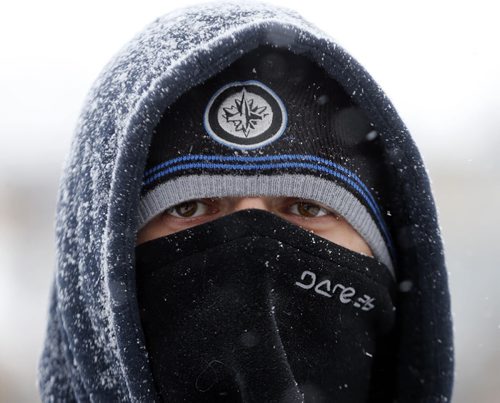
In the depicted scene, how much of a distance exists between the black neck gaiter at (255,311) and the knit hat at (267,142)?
0.34 feet

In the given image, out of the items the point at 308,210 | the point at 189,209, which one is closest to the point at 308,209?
the point at 308,210

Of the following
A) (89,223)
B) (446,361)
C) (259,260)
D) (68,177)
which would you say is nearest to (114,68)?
(68,177)

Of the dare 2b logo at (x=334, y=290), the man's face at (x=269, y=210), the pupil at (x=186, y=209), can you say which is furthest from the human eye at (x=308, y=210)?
the pupil at (x=186, y=209)

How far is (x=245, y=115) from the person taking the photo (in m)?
A: 2.25

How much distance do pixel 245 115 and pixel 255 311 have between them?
558mm

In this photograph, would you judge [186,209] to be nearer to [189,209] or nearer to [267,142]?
[189,209]

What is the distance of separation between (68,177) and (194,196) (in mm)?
415

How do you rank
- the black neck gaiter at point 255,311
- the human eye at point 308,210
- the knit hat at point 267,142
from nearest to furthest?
1. the black neck gaiter at point 255,311
2. the knit hat at point 267,142
3. the human eye at point 308,210

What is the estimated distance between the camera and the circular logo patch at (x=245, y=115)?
222 centimetres

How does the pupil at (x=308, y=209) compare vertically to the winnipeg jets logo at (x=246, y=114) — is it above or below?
below

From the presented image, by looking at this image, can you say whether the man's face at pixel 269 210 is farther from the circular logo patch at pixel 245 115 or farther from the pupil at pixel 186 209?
the circular logo patch at pixel 245 115

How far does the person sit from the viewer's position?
210cm

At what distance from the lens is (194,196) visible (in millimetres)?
2195

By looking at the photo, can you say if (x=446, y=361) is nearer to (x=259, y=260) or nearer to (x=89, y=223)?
(x=259, y=260)
